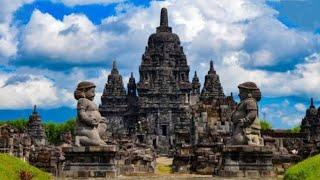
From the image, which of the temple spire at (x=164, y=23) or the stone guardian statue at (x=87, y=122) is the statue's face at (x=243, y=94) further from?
the temple spire at (x=164, y=23)

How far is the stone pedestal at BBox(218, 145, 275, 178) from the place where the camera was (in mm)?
20422

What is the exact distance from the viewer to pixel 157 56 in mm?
106688

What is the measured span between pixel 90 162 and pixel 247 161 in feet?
15.9

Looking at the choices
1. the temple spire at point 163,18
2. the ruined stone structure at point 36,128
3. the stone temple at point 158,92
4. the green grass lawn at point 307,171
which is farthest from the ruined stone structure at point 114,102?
the green grass lawn at point 307,171

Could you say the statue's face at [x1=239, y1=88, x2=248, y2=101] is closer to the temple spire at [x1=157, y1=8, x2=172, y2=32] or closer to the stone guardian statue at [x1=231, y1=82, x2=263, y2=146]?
the stone guardian statue at [x1=231, y1=82, x2=263, y2=146]

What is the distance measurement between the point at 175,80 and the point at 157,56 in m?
4.92

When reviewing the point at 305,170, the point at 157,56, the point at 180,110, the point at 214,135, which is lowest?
the point at 305,170

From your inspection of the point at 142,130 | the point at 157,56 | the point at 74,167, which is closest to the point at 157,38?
the point at 157,56

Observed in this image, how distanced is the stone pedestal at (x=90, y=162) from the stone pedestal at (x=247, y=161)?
140 inches

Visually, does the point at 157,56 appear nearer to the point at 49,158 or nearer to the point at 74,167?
the point at 49,158

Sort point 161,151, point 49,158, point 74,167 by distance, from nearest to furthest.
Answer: point 74,167
point 49,158
point 161,151

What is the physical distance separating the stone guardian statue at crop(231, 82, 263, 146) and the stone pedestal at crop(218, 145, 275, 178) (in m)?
0.37

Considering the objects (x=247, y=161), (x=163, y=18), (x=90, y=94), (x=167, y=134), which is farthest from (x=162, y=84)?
(x=247, y=161)

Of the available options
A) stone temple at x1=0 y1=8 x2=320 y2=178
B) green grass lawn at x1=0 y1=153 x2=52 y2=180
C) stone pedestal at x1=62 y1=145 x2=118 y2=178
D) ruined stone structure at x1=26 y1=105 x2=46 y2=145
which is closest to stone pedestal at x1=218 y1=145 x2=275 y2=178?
stone temple at x1=0 y1=8 x2=320 y2=178
